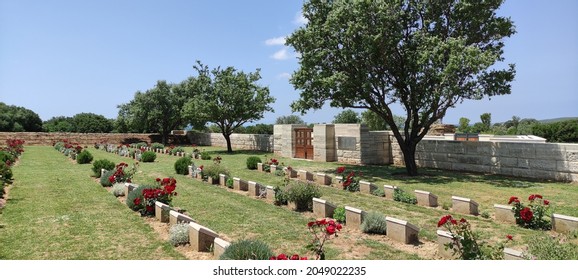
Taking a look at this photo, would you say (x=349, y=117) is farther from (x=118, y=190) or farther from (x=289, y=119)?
(x=118, y=190)

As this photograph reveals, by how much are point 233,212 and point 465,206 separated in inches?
235

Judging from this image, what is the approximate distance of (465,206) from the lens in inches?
384

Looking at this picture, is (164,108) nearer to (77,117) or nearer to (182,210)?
(77,117)

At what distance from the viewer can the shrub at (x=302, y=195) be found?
1012 centimetres

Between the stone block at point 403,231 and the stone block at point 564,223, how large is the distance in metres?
3.17

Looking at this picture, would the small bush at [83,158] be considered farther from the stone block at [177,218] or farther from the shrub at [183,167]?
the stone block at [177,218]

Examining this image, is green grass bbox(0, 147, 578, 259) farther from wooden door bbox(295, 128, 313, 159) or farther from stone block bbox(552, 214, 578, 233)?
wooden door bbox(295, 128, 313, 159)

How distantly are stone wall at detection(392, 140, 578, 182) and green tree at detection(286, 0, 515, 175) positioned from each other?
2.45m

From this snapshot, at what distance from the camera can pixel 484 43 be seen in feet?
55.4

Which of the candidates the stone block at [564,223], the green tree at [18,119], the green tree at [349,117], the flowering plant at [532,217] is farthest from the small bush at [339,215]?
the green tree at [18,119]

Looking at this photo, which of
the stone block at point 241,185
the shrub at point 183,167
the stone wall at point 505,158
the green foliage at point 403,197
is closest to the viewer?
the green foliage at point 403,197

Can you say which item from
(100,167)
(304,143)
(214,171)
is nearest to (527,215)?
(214,171)

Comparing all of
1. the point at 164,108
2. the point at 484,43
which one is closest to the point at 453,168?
the point at 484,43
